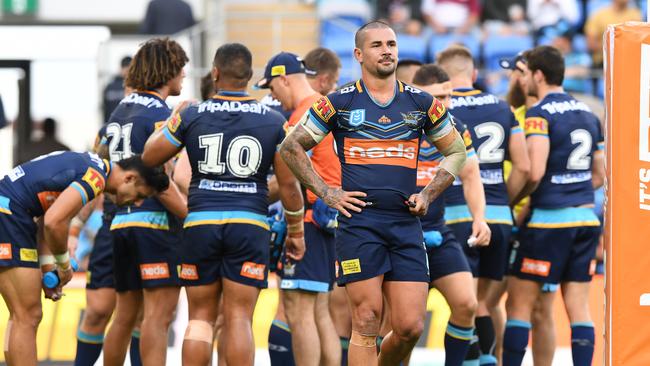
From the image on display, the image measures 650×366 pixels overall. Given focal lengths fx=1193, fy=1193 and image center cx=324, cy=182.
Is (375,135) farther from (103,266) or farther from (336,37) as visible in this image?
(336,37)

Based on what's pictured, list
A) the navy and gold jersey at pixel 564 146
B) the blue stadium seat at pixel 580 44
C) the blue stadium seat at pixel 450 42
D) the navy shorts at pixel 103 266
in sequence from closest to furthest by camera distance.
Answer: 1. the navy shorts at pixel 103 266
2. the navy and gold jersey at pixel 564 146
3. the blue stadium seat at pixel 450 42
4. the blue stadium seat at pixel 580 44

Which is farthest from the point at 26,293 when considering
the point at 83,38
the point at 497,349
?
the point at 83,38

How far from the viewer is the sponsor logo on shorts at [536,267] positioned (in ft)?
33.4

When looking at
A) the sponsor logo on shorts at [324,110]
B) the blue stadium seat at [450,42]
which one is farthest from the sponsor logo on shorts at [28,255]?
the blue stadium seat at [450,42]

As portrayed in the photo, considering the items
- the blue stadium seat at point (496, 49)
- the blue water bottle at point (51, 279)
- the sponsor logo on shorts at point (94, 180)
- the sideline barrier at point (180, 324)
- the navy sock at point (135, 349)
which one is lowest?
the sideline barrier at point (180, 324)

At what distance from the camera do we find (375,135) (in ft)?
25.8

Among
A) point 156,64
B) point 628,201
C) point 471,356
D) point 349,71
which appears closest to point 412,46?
point 349,71

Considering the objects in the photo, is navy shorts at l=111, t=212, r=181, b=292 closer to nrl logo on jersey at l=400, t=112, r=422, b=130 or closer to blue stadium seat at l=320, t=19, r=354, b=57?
nrl logo on jersey at l=400, t=112, r=422, b=130

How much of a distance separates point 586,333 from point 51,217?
4.66 metres

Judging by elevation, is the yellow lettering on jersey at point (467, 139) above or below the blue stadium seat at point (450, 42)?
below

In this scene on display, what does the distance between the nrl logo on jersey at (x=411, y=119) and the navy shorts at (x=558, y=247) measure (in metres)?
2.76

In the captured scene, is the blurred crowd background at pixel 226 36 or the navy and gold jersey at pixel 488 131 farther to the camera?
the blurred crowd background at pixel 226 36

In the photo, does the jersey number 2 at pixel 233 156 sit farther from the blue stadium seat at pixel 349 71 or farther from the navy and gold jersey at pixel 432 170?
the blue stadium seat at pixel 349 71

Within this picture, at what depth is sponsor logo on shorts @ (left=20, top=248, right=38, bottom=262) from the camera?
858cm
